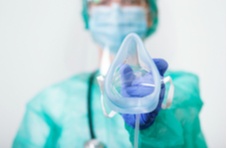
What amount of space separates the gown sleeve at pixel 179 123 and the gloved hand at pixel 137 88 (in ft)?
0.12

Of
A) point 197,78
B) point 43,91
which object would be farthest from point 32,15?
point 197,78

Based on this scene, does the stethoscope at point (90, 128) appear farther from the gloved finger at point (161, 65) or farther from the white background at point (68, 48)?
the gloved finger at point (161, 65)

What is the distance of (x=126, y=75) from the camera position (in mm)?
495

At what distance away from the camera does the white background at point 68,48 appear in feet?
3.03

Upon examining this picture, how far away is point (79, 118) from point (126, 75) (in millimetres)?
419

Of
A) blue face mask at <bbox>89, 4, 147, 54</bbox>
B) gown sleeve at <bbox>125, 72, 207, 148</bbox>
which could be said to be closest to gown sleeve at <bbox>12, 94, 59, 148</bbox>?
blue face mask at <bbox>89, 4, 147, 54</bbox>

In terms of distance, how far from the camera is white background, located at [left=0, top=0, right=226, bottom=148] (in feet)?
3.03

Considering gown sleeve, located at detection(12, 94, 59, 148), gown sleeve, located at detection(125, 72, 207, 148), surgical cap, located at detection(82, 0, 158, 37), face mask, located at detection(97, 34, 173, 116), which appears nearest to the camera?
face mask, located at detection(97, 34, 173, 116)

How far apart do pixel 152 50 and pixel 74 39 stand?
0.30 meters

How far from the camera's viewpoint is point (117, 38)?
0.94 m

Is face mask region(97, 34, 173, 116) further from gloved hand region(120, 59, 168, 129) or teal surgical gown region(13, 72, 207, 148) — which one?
teal surgical gown region(13, 72, 207, 148)

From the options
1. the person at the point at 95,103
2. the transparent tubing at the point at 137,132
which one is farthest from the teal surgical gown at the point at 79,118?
the transparent tubing at the point at 137,132

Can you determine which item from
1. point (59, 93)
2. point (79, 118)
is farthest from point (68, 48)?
point (79, 118)

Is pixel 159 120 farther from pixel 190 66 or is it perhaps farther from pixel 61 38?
pixel 61 38
